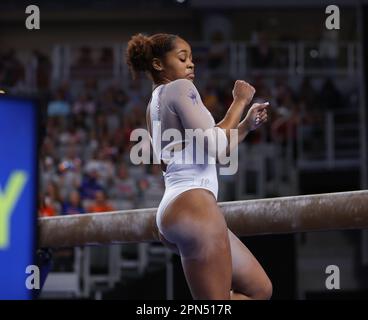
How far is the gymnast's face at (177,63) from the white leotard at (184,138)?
0.08m

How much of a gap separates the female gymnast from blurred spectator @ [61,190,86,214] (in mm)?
5131

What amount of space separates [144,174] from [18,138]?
657 centimetres

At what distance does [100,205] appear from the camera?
794 centimetres

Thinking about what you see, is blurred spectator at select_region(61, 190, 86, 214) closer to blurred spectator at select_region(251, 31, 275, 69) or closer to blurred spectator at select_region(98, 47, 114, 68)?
blurred spectator at select_region(251, 31, 275, 69)

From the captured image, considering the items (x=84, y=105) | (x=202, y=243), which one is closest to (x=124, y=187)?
(x=84, y=105)

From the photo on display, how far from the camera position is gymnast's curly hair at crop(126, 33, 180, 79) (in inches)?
112

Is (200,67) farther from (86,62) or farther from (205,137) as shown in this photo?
(205,137)

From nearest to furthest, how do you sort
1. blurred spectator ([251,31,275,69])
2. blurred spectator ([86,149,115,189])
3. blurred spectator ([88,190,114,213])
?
1. blurred spectator ([88,190,114,213])
2. blurred spectator ([86,149,115,189])
3. blurred spectator ([251,31,275,69])

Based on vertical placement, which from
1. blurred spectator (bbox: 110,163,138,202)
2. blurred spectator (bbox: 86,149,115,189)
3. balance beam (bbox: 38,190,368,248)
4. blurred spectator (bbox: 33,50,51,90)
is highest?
blurred spectator (bbox: 33,50,51,90)

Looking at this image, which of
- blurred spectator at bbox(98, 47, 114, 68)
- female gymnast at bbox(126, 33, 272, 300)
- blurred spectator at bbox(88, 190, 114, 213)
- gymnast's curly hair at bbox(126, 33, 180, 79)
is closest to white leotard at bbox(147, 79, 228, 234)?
female gymnast at bbox(126, 33, 272, 300)

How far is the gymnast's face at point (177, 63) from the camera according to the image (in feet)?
9.32

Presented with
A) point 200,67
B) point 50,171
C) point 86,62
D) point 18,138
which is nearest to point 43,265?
point 18,138

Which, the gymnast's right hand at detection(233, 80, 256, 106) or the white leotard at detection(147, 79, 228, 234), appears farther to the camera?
the gymnast's right hand at detection(233, 80, 256, 106)

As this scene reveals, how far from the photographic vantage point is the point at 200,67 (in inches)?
480
